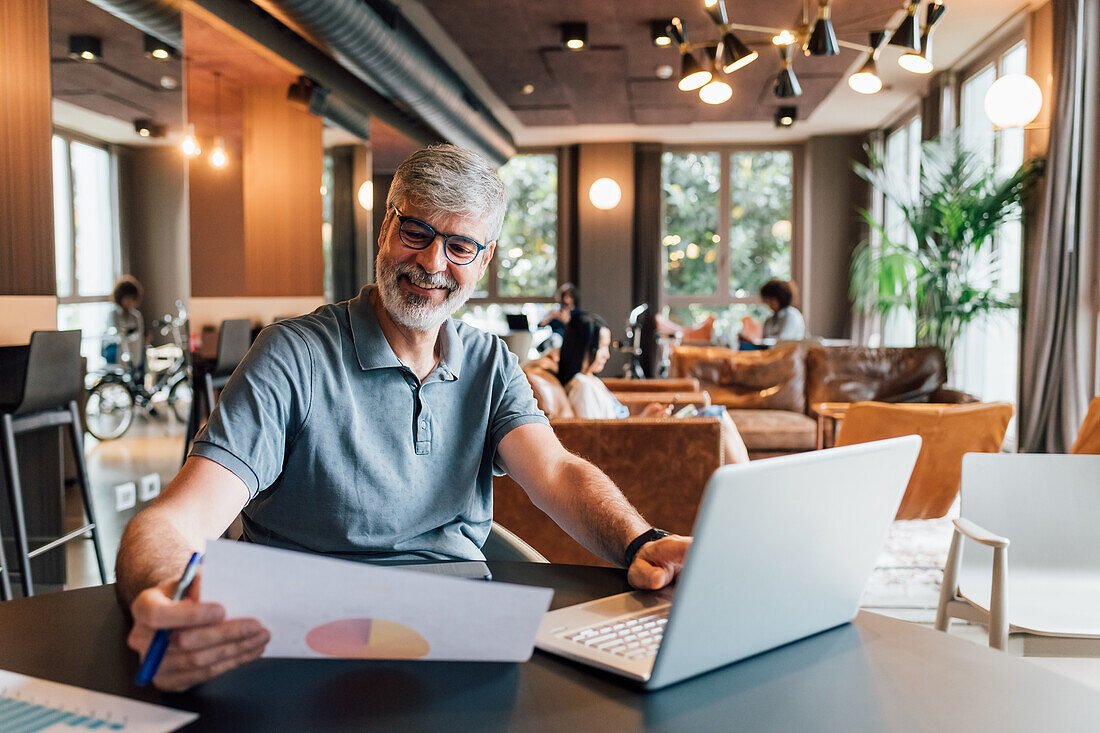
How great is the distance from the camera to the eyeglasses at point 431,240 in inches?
62.5

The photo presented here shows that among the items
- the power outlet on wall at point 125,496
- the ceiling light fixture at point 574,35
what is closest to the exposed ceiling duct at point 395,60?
the ceiling light fixture at point 574,35

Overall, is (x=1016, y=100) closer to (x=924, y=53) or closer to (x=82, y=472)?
(x=924, y=53)

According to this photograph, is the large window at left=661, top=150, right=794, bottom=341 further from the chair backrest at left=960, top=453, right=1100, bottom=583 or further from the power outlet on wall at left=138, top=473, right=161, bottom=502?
the chair backrest at left=960, top=453, right=1100, bottom=583

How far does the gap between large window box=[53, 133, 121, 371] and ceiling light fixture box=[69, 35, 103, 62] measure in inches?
13.2

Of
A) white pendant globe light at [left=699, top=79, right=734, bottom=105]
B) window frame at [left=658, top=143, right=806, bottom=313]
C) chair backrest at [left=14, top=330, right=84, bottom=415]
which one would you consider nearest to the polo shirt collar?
chair backrest at [left=14, top=330, right=84, bottom=415]

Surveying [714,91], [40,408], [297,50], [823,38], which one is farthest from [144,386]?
[823,38]

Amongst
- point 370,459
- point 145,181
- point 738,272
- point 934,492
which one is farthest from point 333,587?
point 738,272

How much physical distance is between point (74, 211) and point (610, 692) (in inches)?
144

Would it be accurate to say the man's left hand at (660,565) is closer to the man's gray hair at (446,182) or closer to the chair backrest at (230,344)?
the man's gray hair at (446,182)

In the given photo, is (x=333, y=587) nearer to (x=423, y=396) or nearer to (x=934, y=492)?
(x=423, y=396)

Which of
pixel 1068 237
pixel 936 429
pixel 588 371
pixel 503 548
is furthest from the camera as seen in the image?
pixel 1068 237

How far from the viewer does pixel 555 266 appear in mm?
12234

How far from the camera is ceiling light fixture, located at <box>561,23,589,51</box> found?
629 centimetres

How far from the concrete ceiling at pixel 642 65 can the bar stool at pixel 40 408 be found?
3659 mm
